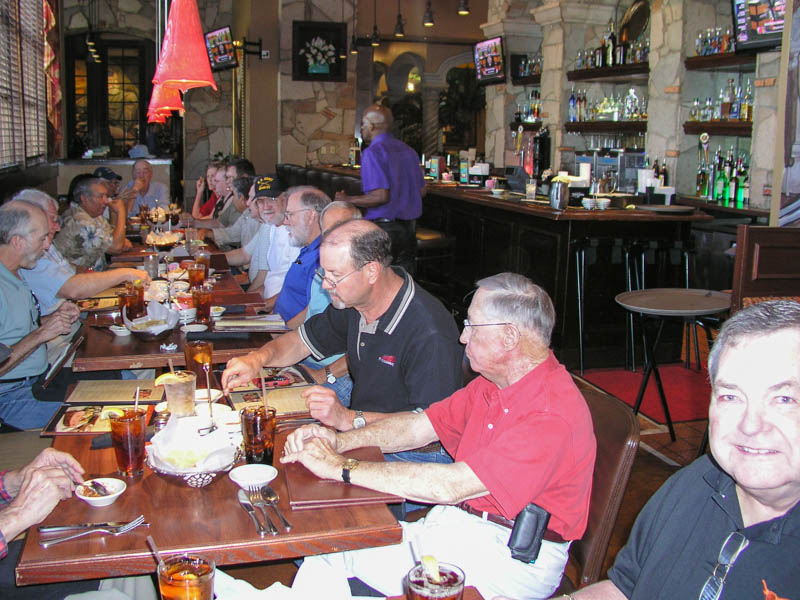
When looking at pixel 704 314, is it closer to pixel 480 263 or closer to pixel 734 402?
pixel 734 402

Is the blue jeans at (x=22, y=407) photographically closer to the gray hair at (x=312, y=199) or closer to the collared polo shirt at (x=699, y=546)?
the gray hair at (x=312, y=199)

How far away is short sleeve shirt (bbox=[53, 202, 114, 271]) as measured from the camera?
533cm

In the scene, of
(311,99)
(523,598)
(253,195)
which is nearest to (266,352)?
(523,598)

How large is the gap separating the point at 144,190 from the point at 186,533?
7.14 m

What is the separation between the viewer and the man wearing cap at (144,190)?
7902 mm

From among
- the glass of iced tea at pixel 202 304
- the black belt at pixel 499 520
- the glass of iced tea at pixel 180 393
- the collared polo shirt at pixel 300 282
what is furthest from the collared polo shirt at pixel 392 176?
the black belt at pixel 499 520

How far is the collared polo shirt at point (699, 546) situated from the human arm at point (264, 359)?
1.41 meters

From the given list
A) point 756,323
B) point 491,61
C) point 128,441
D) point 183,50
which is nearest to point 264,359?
point 128,441

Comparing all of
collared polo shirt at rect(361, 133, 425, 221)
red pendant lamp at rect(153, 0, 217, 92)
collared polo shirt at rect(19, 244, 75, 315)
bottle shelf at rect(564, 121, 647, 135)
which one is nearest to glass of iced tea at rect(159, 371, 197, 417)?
collared polo shirt at rect(19, 244, 75, 315)

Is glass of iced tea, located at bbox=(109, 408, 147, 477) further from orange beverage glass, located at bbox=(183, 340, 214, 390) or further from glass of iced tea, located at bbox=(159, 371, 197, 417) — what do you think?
orange beverage glass, located at bbox=(183, 340, 214, 390)

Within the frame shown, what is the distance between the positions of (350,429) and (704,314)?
2.24 m

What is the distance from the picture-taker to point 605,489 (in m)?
1.91

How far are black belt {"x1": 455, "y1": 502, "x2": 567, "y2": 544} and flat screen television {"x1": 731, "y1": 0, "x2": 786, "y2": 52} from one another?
5.25m

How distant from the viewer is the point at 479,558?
1912mm
